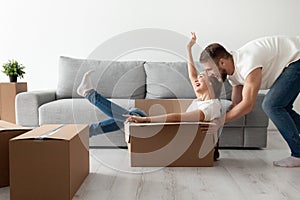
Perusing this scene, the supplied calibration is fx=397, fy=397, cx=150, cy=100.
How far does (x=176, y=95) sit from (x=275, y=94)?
115cm

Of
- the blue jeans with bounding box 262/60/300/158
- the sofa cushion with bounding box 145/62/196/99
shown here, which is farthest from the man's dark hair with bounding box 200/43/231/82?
the sofa cushion with bounding box 145/62/196/99

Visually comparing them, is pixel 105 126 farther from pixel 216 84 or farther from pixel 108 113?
pixel 216 84

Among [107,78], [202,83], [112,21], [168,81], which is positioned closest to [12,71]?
[107,78]

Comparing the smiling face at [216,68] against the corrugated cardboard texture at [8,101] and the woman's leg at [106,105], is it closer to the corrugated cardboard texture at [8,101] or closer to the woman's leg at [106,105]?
the woman's leg at [106,105]

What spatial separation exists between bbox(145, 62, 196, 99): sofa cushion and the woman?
68 centimetres

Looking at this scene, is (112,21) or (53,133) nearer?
(53,133)

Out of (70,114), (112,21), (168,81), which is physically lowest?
(70,114)

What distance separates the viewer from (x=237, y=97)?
284 centimetres

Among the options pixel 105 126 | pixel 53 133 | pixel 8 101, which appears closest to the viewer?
pixel 53 133

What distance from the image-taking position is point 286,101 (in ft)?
8.61

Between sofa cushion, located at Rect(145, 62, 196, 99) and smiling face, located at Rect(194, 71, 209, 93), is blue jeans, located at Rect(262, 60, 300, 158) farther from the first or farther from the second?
sofa cushion, located at Rect(145, 62, 196, 99)

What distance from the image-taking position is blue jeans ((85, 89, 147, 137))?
2.79 metres

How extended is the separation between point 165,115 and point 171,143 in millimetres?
186

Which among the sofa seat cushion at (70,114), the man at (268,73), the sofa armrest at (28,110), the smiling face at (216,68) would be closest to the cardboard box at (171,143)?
the man at (268,73)
